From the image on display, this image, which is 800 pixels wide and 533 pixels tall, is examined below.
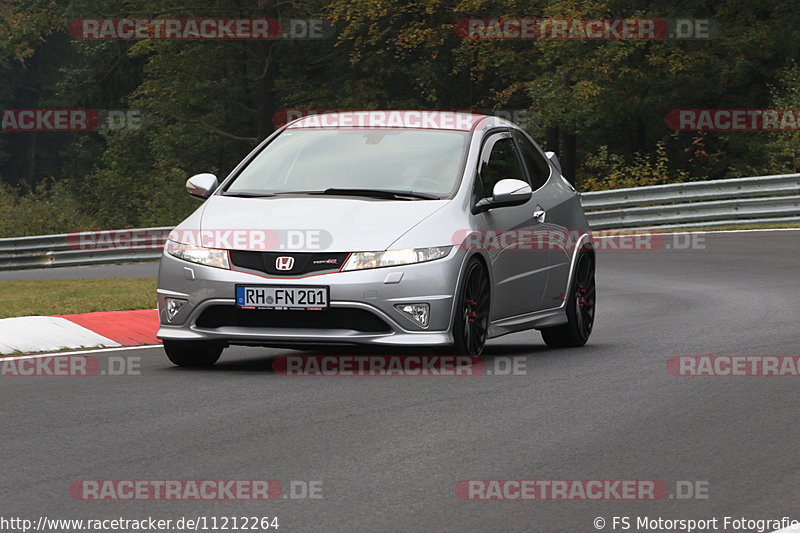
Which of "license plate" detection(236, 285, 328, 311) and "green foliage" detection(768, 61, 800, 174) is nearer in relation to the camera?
"license plate" detection(236, 285, 328, 311)

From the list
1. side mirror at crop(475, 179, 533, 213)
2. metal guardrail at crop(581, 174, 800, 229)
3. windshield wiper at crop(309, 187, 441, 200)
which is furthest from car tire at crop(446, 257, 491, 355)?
metal guardrail at crop(581, 174, 800, 229)

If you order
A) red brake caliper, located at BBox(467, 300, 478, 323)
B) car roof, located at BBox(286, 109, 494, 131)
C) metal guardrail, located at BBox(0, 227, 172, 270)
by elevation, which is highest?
car roof, located at BBox(286, 109, 494, 131)

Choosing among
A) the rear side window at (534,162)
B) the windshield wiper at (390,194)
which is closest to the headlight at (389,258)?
the windshield wiper at (390,194)

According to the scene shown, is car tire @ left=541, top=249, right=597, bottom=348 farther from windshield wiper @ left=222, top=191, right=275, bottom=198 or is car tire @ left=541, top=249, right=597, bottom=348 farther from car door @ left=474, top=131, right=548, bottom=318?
windshield wiper @ left=222, top=191, right=275, bottom=198

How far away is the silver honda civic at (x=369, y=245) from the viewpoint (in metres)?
9.05

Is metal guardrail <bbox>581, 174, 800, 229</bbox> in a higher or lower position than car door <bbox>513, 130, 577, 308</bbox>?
lower

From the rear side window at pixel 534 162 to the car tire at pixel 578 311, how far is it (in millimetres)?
727

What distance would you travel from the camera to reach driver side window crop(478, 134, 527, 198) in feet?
34.2

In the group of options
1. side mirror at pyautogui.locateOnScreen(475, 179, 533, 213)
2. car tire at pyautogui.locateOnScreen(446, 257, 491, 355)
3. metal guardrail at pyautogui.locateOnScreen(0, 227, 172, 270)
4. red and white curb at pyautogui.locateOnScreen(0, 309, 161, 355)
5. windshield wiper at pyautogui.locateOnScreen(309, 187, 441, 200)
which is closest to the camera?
car tire at pyautogui.locateOnScreen(446, 257, 491, 355)

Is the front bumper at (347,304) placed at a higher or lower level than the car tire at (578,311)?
higher

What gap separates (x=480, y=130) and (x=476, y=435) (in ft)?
13.4

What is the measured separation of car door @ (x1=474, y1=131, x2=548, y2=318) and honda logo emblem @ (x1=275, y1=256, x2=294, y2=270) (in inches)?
58.8

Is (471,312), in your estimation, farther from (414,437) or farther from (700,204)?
(700,204)

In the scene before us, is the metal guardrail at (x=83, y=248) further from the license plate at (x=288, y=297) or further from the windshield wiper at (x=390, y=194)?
the license plate at (x=288, y=297)
